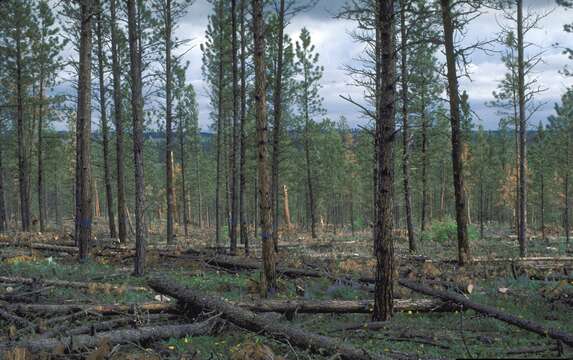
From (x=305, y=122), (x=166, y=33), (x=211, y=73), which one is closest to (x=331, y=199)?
(x=305, y=122)

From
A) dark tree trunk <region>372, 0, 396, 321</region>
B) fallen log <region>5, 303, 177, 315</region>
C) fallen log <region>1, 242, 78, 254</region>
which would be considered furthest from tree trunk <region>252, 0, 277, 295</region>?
fallen log <region>1, 242, 78, 254</region>

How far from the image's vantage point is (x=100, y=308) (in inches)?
282

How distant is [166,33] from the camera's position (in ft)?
69.1

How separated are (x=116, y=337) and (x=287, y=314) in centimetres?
294

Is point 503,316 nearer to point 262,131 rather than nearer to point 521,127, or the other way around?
point 262,131

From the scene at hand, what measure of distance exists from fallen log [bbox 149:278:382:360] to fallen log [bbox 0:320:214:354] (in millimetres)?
319

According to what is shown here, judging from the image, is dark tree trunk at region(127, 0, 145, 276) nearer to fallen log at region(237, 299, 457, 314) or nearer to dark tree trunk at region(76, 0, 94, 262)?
dark tree trunk at region(76, 0, 94, 262)

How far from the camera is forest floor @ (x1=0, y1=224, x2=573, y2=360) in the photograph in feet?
20.0

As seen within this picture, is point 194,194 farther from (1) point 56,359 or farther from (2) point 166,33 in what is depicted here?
(1) point 56,359

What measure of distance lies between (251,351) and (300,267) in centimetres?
880

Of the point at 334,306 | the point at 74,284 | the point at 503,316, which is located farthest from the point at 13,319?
the point at 503,316

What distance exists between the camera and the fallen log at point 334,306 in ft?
25.5

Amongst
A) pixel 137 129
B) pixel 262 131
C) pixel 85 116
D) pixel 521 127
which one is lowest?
pixel 262 131

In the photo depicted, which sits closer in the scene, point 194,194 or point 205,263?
point 205,263
